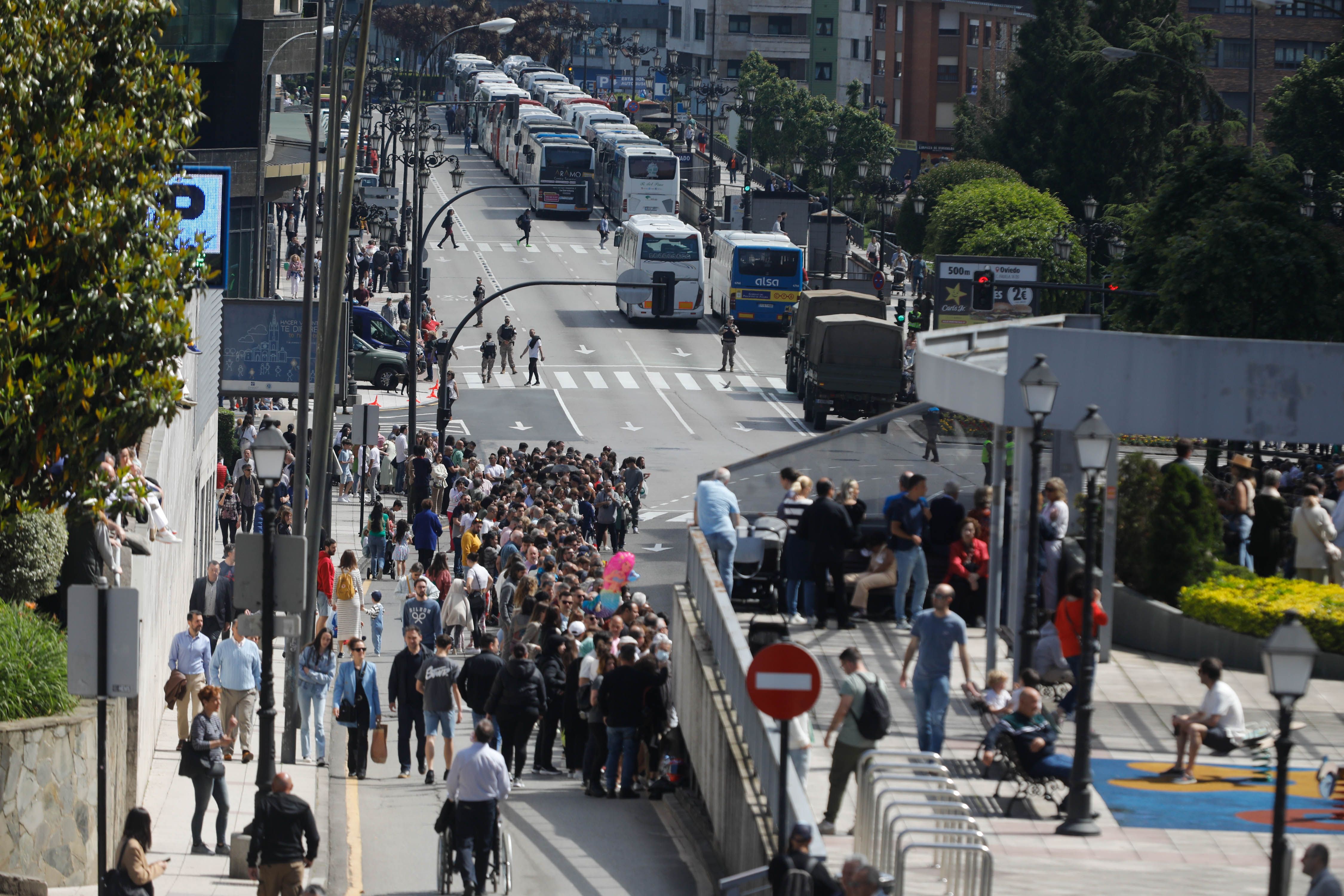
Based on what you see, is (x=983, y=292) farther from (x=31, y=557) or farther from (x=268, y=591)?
(x=31, y=557)

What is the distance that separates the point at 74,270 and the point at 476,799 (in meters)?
5.36

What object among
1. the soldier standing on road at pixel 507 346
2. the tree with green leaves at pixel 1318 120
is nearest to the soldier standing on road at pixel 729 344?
the soldier standing on road at pixel 507 346

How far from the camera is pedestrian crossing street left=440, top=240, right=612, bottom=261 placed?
8369 centimetres

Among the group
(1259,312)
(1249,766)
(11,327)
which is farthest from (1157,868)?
(1259,312)

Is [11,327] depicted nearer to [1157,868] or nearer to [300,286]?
[1157,868]

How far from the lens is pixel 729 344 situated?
60.9 metres

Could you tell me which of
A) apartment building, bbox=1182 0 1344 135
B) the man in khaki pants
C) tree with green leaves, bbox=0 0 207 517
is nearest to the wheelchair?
tree with green leaves, bbox=0 0 207 517

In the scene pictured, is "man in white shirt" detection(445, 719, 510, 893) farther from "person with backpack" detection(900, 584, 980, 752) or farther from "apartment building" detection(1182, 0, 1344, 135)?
"apartment building" detection(1182, 0, 1344, 135)

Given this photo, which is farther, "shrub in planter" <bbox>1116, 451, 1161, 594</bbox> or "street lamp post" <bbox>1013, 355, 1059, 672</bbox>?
"shrub in planter" <bbox>1116, 451, 1161, 594</bbox>

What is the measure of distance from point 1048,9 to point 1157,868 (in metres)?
73.4

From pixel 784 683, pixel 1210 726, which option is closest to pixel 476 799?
pixel 784 683

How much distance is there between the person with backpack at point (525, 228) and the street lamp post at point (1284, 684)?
72.2 m

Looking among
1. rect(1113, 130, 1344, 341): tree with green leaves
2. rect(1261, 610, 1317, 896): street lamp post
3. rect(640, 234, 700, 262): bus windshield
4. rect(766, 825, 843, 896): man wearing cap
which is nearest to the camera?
rect(1261, 610, 1317, 896): street lamp post

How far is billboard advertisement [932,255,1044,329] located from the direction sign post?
4143 centimetres
